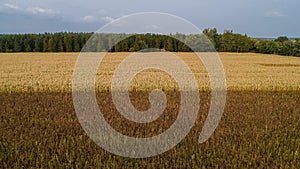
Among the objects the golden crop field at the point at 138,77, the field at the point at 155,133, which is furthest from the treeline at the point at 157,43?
the field at the point at 155,133

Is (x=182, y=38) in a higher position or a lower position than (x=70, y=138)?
higher

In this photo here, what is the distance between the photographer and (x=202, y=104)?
917 cm

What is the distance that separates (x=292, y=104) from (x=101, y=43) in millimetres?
52914

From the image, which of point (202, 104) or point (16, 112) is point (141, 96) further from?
point (16, 112)

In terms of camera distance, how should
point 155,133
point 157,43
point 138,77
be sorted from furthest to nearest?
point 157,43 < point 138,77 < point 155,133

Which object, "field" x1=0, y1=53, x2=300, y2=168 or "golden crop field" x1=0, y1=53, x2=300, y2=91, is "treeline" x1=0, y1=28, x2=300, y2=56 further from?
"field" x1=0, y1=53, x2=300, y2=168

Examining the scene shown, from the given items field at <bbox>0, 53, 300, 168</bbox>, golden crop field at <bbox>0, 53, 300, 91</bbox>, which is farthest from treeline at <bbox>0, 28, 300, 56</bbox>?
field at <bbox>0, 53, 300, 168</bbox>

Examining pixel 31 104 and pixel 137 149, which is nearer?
pixel 137 149

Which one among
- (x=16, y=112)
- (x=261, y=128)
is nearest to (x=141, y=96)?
(x=16, y=112)

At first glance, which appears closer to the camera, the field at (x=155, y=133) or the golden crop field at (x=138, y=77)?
the field at (x=155, y=133)

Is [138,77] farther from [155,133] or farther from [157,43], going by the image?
[157,43]

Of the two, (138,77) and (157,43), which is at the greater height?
(157,43)

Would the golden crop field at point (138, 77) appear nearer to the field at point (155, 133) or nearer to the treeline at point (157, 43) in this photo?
the field at point (155, 133)

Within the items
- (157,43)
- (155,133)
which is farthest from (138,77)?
(157,43)
